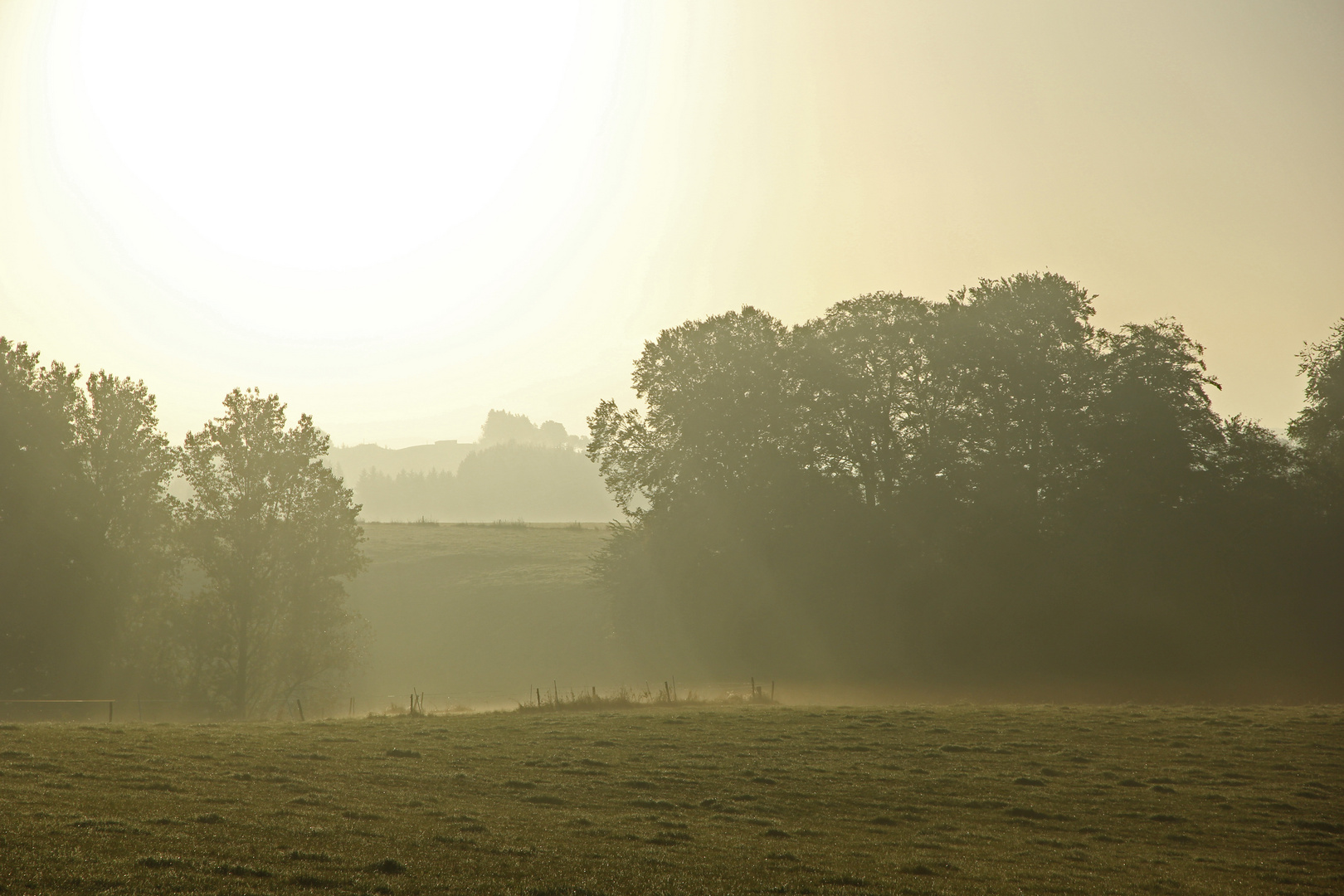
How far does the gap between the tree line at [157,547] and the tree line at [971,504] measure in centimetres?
1828

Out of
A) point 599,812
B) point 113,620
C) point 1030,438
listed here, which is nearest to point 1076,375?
point 1030,438

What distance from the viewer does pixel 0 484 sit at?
47219mm

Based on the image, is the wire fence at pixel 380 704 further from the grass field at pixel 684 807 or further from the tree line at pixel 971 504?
the grass field at pixel 684 807

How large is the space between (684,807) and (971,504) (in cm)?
3891

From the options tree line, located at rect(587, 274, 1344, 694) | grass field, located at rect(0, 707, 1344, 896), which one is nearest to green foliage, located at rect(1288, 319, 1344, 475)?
tree line, located at rect(587, 274, 1344, 694)

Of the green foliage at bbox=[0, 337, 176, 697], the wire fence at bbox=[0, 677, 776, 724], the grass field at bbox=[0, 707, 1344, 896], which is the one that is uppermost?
the green foliage at bbox=[0, 337, 176, 697]

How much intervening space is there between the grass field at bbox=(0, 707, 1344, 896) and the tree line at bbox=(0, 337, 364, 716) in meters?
20.8

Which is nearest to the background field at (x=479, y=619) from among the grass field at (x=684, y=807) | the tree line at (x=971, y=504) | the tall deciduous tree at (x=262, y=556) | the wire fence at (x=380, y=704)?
the wire fence at (x=380, y=704)

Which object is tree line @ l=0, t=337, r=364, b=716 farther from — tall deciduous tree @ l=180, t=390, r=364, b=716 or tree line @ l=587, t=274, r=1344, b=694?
tree line @ l=587, t=274, r=1344, b=694

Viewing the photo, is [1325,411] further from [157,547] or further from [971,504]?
[157,547]

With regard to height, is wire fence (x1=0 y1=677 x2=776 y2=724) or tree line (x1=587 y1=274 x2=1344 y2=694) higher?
tree line (x1=587 y1=274 x2=1344 y2=694)

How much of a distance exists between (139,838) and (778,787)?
12668 millimetres

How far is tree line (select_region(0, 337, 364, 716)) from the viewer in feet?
153

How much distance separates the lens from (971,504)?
5216 cm
